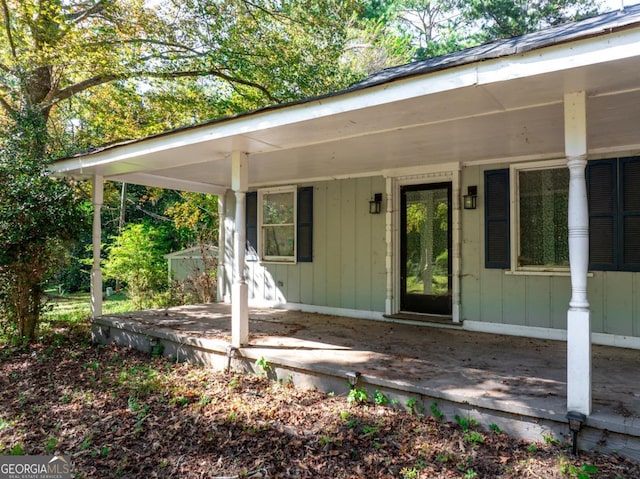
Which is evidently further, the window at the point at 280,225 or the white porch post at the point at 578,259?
the window at the point at 280,225

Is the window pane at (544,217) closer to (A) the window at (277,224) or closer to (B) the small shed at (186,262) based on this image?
(A) the window at (277,224)

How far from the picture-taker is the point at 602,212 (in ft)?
13.6

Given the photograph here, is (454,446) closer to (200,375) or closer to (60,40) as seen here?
(200,375)

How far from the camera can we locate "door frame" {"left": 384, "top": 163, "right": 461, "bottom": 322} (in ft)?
16.4

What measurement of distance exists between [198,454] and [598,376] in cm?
292

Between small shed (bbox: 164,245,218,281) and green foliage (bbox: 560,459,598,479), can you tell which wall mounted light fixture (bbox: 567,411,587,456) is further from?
small shed (bbox: 164,245,218,281)

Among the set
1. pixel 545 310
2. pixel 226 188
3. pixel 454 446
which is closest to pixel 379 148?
pixel 545 310

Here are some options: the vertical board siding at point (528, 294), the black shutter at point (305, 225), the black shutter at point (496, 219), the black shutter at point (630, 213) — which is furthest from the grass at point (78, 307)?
the black shutter at point (630, 213)

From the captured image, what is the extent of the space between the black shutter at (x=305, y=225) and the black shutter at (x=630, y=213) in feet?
12.4

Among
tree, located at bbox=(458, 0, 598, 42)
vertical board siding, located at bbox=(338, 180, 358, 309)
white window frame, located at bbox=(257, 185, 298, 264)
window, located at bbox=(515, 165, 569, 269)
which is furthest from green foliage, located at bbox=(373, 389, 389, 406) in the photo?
tree, located at bbox=(458, 0, 598, 42)

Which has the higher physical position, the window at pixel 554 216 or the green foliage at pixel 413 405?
the window at pixel 554 216

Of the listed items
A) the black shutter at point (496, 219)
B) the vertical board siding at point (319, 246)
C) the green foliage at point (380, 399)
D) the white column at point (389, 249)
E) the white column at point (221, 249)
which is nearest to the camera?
the green foliage at point (380, 399)

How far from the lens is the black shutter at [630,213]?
13.1 ft

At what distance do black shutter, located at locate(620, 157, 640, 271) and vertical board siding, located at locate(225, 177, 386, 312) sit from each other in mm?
2585
